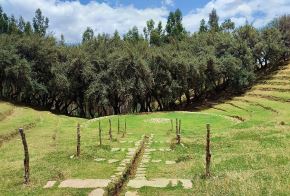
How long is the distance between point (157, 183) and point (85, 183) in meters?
3.08

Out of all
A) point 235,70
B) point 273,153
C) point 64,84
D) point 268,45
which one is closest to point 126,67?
point 64,84

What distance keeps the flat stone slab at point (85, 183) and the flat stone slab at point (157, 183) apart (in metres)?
1.15

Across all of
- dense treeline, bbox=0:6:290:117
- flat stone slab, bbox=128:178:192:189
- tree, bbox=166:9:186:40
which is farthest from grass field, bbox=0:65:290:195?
tree, bbox=166:9:186:40

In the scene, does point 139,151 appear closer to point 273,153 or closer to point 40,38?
point 273,153

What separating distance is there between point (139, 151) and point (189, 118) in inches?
1151

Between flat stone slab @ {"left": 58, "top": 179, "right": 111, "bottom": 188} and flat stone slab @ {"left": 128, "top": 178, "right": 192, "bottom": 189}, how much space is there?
45.3 inches

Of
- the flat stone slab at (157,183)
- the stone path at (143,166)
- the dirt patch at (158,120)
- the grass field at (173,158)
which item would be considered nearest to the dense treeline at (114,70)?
the dirt patch at (158,120)

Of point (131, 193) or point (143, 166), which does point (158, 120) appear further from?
point (131, 193)

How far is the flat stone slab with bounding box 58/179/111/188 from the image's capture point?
17.0 m

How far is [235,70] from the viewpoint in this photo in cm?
8000

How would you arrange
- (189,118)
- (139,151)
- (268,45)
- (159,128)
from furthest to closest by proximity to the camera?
(268,45) < (189,118) < (159,128) < (139,151)

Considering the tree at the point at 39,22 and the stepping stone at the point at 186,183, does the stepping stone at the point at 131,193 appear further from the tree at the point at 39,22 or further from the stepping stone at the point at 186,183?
the tree at the point at 39,22

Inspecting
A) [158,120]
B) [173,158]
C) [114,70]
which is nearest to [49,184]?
[173,158]

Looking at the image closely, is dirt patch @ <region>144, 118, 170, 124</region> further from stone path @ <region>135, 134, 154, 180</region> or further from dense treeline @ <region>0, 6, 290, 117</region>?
stone path @ <region>135, 134, 154, 180</region>
